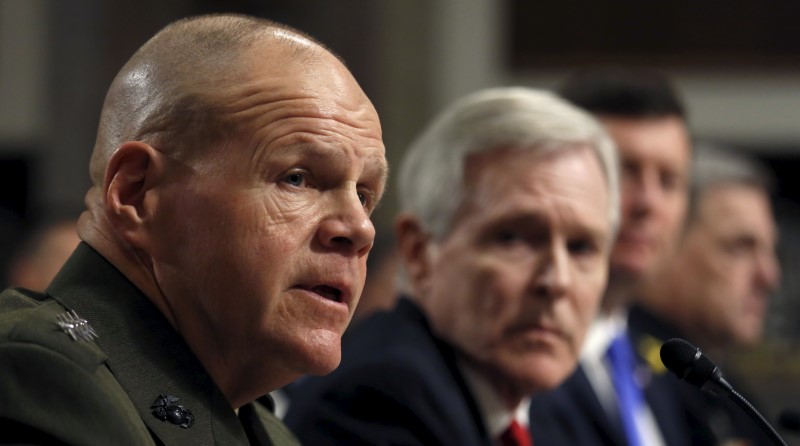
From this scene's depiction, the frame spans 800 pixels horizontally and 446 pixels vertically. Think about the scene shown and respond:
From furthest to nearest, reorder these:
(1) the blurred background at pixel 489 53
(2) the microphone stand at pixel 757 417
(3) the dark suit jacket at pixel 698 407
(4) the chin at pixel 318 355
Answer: (1) the blurred background at pixel 489 53 < (3) the dark suit jacket at pixel 698 407 < (2) the microphone stand at pixel 757 417 < (4) the chin at pixel 318 355

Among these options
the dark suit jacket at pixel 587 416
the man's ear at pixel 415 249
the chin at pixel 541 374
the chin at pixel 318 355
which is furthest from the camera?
the dark suit jacket at pixel 587 416

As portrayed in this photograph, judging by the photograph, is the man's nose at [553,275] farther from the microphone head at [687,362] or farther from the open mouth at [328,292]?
the open mouth at [328,292]

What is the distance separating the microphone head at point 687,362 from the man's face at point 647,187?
1.99 meters

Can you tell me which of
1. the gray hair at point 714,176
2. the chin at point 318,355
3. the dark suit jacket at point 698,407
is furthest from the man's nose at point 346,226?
the gray hair at point 714,176

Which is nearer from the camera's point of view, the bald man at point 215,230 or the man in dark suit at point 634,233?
the bald man at point 215,230

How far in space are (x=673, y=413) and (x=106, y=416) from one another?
2676 millimetres

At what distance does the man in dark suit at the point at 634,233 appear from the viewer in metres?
3.82

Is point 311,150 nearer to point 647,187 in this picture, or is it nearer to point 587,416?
point 587,416

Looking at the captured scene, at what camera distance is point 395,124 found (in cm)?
803

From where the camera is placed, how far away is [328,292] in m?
1.87

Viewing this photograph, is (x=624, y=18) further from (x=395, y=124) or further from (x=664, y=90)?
(x=664, y=90)

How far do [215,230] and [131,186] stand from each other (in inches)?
5.2

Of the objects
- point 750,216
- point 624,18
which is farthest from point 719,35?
point 750,216

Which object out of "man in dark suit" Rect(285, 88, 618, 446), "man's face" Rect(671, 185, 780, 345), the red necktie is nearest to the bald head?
"man in dark suit" Rect(285, 88, 618, 446)
